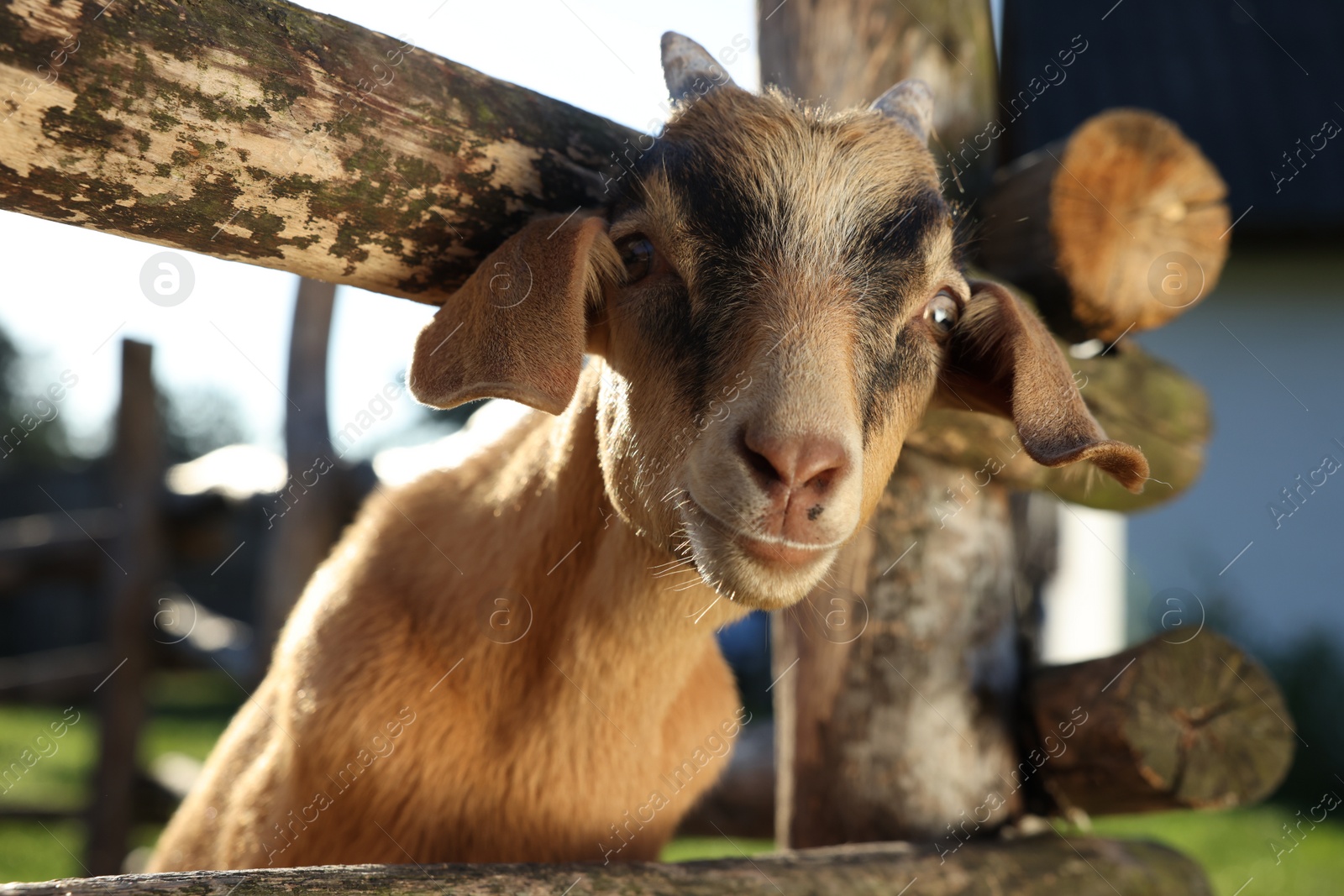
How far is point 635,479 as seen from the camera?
1.89 metres

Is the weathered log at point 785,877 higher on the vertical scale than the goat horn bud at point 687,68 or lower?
lower

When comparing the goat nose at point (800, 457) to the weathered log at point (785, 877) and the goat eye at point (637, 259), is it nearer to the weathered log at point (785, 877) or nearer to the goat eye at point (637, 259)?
the goat eye at point (637, 259)

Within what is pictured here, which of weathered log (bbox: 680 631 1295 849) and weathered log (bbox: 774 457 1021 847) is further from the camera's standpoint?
weathered log (bbox: 774 457 1021 847)

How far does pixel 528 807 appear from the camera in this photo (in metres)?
2.21

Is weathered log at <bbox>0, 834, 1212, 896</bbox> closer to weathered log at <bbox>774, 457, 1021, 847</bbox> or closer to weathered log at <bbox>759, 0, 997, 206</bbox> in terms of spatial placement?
weathered log at <bbox>774, 457, 1021, 847</bbox>

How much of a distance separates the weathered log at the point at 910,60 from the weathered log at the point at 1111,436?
2.32 feet

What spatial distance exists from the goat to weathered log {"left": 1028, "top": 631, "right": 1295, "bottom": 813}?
2.66 feet

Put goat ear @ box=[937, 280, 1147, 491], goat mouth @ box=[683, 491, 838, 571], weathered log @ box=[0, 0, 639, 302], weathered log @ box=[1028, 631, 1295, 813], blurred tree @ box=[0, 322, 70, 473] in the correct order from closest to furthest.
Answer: weathered log @ box=[0, 0, 639, 302], goat mouth @ box=[683, 491, 838, 571], goat ear @ box=[937, 280, 1147, 491], weathered log @ box=[1028, 631, 1295, 813], blurred tree @ box=[0, 322, 70, 473]

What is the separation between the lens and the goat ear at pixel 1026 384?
1886 mm

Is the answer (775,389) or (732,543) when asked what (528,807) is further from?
(775,389)

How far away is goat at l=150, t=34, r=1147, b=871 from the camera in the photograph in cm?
170

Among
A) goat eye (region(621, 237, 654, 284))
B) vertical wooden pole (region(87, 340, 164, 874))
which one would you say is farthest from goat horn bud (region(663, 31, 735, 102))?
vertical wooden pole (region(87, 340, 164, 874))

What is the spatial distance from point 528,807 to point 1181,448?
2.03 m

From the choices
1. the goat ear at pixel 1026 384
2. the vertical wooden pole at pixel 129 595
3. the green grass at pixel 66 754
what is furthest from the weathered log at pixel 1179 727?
the vertical wooden pole at pixel 129 595
